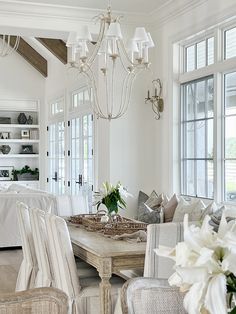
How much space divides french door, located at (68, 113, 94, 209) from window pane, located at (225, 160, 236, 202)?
134 inches

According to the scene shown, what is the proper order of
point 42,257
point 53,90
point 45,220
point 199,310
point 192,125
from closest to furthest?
point 199,310 → point 45,220 → point 42,257 → point 192,125 → point 53,90

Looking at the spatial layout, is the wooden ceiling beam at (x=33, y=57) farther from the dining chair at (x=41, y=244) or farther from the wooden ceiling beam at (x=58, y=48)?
the dining chair at (x=41, y=244)

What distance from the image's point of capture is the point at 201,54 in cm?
582

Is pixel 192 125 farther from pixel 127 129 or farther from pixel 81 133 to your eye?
pixel 81 133

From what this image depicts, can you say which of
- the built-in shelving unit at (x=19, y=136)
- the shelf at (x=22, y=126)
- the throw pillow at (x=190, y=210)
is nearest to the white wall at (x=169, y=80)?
the throw pillow at (x=190, y=210)

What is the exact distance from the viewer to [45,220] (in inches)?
131

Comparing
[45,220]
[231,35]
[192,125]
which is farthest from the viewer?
[192,125]

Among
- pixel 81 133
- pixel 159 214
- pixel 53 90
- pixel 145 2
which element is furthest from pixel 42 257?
pixel 53 90

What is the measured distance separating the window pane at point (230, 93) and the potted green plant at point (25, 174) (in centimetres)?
742

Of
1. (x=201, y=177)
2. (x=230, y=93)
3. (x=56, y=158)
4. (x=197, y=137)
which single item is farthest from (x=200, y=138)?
(x=56, y=158)

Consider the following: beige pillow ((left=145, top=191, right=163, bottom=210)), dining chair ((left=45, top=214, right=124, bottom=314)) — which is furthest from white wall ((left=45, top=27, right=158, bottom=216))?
dining chair ((left=45, top=214, right=124, bottom=314))

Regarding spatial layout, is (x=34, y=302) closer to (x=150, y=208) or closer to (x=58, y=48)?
(x=150, y=208)

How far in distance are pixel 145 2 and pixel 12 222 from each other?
360cm

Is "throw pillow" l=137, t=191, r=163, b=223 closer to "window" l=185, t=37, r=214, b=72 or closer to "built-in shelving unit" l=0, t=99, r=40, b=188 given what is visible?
"window" l=185, t=37, r=214, b=72
